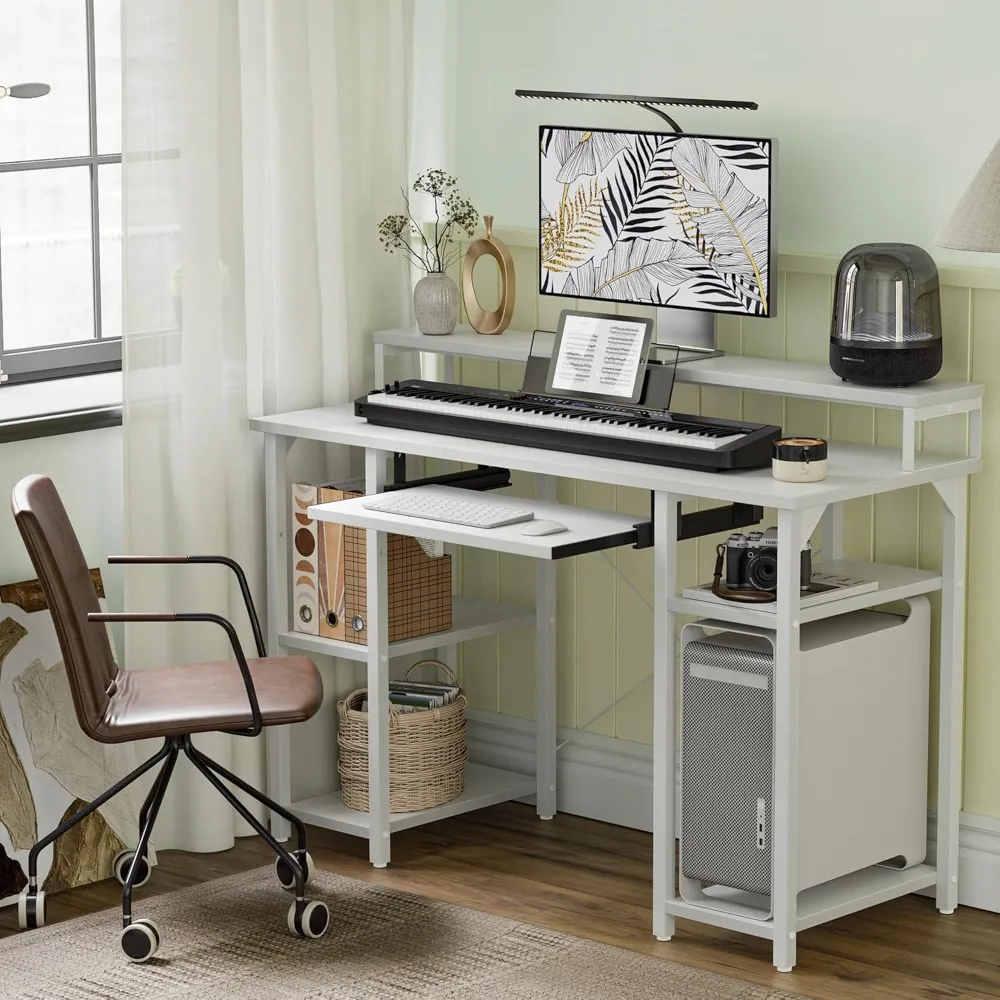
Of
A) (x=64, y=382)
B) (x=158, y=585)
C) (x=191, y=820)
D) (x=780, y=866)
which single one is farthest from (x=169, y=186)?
(x=780, y=866)

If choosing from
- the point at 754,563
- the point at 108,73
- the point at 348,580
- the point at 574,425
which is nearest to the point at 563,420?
the point at 574,425

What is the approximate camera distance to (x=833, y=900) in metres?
3.64

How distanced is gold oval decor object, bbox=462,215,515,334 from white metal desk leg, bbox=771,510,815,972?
1142 millimetres

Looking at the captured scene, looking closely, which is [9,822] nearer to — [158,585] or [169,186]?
[158,585]

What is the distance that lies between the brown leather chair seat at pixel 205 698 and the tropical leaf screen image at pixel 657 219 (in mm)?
1059

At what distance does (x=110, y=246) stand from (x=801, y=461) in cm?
174

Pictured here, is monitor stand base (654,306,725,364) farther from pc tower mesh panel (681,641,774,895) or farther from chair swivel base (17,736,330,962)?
chair swivel base (17,736,330,962)

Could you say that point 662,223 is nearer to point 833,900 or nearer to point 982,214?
point 982,214

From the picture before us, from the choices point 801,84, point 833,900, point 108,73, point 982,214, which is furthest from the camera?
point 108,73

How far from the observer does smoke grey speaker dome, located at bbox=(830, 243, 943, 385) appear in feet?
11.8

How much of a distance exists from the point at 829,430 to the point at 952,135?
0.65 m

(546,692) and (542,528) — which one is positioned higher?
(542,528)

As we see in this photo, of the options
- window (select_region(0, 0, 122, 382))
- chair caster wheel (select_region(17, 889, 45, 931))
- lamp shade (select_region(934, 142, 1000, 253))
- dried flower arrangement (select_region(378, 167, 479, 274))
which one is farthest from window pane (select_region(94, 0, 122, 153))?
lamp shade (select_region(934, 142, 1000, 253))

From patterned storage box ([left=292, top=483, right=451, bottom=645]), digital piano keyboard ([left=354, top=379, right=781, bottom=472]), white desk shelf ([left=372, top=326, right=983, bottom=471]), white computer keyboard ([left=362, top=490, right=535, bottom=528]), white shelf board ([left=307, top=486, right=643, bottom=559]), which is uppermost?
white desk shelf ([left=372, top=326, right=983, bottom=471])
